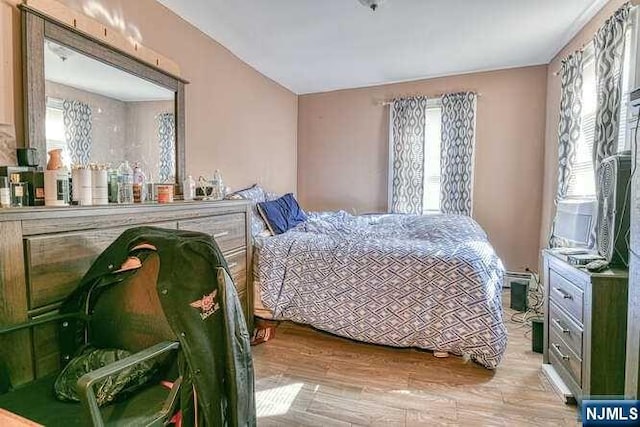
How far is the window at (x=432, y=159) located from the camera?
4.36 meters

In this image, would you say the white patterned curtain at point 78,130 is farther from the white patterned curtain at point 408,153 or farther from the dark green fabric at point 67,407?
the white patterned curtain at point 408,153

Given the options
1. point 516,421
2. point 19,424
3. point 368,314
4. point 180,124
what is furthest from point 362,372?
point 180,124

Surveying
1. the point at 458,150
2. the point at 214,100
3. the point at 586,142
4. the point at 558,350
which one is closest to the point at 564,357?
the point at 558,350

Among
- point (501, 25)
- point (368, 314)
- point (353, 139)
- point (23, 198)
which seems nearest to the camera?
point (23, 198)

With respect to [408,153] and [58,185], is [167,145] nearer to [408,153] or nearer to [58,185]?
[58,185]

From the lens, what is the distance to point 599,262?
1648 millimetres

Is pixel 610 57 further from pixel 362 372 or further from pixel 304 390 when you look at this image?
pixel 304 390

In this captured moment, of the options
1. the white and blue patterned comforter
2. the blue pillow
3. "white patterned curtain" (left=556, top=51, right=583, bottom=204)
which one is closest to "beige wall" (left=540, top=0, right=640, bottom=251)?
"white patterned curtain" (left=556, top=51, right=583, bottom=204)

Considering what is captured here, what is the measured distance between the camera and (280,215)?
10.6ft

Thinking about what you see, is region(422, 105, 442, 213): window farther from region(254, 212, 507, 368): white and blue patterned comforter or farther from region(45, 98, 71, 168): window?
region(45, 98, 71, 168): window

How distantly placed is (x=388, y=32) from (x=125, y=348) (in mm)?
3051

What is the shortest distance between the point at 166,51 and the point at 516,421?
10.5 ft

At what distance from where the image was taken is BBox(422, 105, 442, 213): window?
4355 mm

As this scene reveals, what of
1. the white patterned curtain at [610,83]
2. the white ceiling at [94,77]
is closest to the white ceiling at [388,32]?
the white patterned curtain at [610,83]
